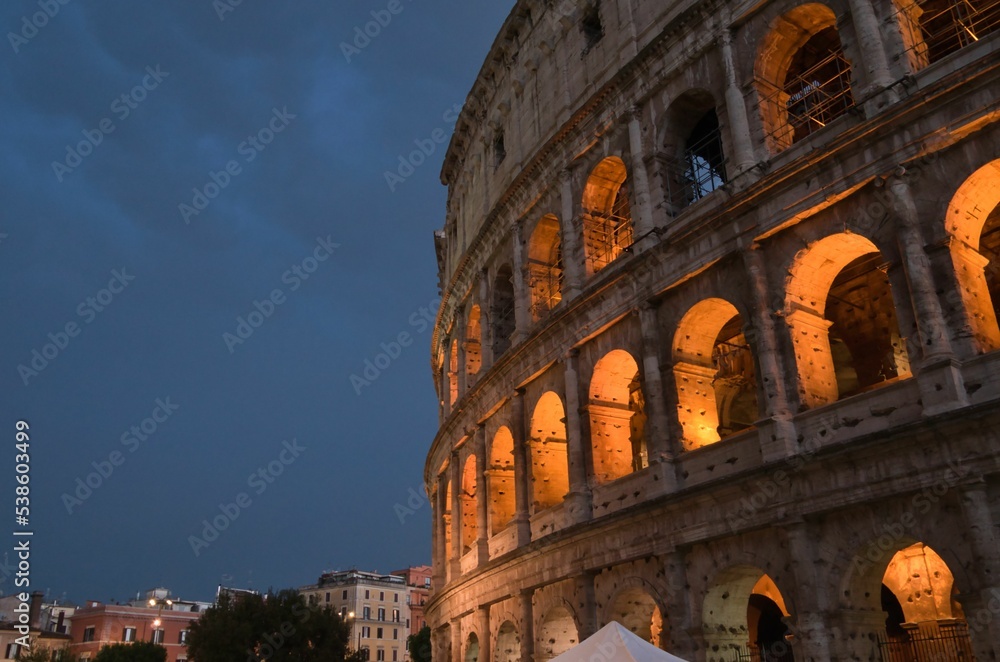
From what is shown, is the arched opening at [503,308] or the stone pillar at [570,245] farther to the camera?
the arched opening at [503,308]

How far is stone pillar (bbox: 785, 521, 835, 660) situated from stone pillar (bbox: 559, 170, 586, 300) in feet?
25.7

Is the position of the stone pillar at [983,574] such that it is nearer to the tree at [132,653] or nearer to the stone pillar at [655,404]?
the stone pillar at [655,404]

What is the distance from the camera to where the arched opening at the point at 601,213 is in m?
19.2

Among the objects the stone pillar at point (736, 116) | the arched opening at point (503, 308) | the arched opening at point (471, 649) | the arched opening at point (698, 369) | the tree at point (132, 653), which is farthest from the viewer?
the tree at point (132, 653)

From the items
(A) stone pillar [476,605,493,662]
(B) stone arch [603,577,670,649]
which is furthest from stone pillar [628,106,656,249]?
(A) stone pillar [476,605,493,662]

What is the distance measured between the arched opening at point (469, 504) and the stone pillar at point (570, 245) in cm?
707

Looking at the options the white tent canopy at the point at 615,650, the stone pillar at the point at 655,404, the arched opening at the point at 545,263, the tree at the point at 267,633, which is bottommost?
the white tent canopy at the point at 615,650

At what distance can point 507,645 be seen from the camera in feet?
66.5

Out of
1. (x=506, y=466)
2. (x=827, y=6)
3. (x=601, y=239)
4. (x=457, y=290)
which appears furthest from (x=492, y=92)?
(x=827, y=6)

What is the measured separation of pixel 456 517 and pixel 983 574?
1576 centimetres

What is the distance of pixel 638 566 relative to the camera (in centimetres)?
1540

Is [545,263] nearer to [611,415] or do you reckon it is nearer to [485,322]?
[485,322]

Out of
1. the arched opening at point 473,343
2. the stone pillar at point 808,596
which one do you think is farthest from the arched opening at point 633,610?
the arched opening at point 473,343

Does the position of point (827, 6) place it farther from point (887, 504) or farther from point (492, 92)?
point (492, 92)
